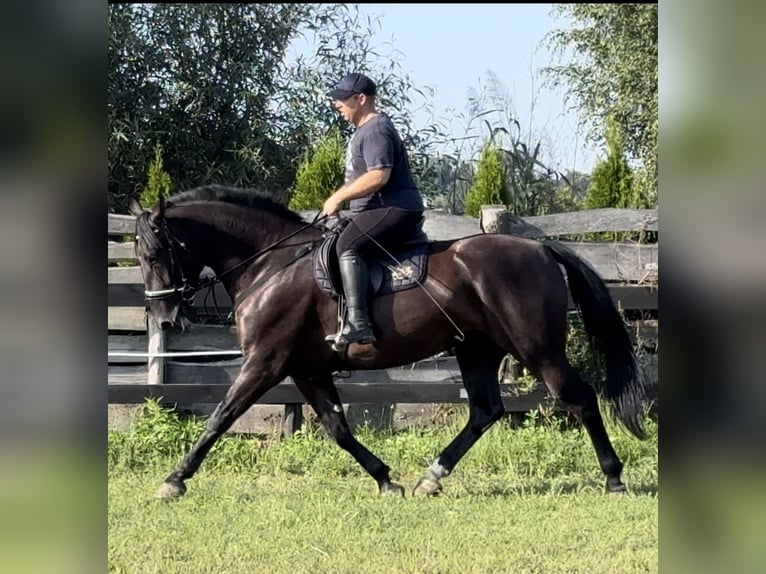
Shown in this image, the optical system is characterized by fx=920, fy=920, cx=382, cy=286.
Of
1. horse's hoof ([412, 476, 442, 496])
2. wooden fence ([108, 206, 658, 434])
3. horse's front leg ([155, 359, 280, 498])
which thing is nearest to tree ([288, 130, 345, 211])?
wooden fence ([108, 206, 658, 434])

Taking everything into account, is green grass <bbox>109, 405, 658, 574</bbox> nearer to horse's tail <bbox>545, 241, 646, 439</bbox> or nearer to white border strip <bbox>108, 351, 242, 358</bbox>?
white border strip <bbox>108, 351, 242, 358</bbox>

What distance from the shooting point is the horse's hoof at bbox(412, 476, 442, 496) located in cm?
611

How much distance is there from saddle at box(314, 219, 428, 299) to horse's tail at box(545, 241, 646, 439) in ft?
3.28

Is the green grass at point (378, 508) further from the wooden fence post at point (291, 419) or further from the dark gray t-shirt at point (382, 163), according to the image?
the dark gray t-shirt at point (382, 163)

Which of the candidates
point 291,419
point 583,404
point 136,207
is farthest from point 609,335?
point 136,207

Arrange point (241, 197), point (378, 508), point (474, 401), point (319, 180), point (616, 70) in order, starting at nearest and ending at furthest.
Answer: point (378, 508), point (241, 197), point (474, 401), point (319, 180), point (616, 70)

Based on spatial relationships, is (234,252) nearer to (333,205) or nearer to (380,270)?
(333,205)

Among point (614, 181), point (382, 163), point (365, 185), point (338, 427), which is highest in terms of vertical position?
point (614, 181)

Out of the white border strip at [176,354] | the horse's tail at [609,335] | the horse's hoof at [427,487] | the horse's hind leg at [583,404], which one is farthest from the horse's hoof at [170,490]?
the horse's tail at [609,335]

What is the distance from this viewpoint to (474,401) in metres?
6.37

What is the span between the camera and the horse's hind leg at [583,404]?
235 inches

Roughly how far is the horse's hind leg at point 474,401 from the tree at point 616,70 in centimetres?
663

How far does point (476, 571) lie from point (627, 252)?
4.65m

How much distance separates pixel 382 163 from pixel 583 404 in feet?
6.69
